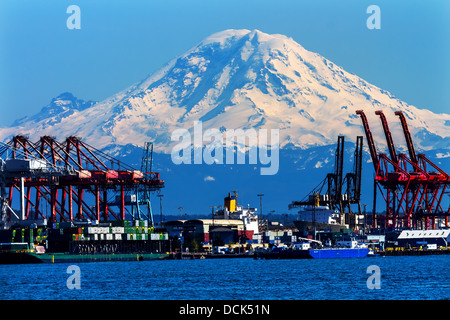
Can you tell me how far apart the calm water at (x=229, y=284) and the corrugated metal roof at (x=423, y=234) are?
64.5 metres

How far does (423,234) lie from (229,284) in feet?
318

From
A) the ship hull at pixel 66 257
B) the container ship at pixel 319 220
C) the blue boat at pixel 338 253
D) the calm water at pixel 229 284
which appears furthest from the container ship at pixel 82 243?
the container ship at pixel 319 220

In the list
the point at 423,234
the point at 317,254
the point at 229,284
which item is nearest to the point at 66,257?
the point at 317,254

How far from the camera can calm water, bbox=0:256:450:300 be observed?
63906 millimetres

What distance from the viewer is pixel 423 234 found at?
16625cm

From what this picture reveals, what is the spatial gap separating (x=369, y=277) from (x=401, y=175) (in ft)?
295

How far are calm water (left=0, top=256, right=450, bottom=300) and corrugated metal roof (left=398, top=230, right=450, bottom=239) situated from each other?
2541 inches

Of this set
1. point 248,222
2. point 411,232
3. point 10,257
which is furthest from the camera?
point 248,222

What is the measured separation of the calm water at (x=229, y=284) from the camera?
2516 inches

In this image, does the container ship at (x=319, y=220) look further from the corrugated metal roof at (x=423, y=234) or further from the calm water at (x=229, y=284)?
the calm water at (x=229, y=284)

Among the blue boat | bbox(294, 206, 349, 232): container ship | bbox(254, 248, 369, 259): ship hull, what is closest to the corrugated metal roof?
bbox(294, 206, 349, 232): container ship
